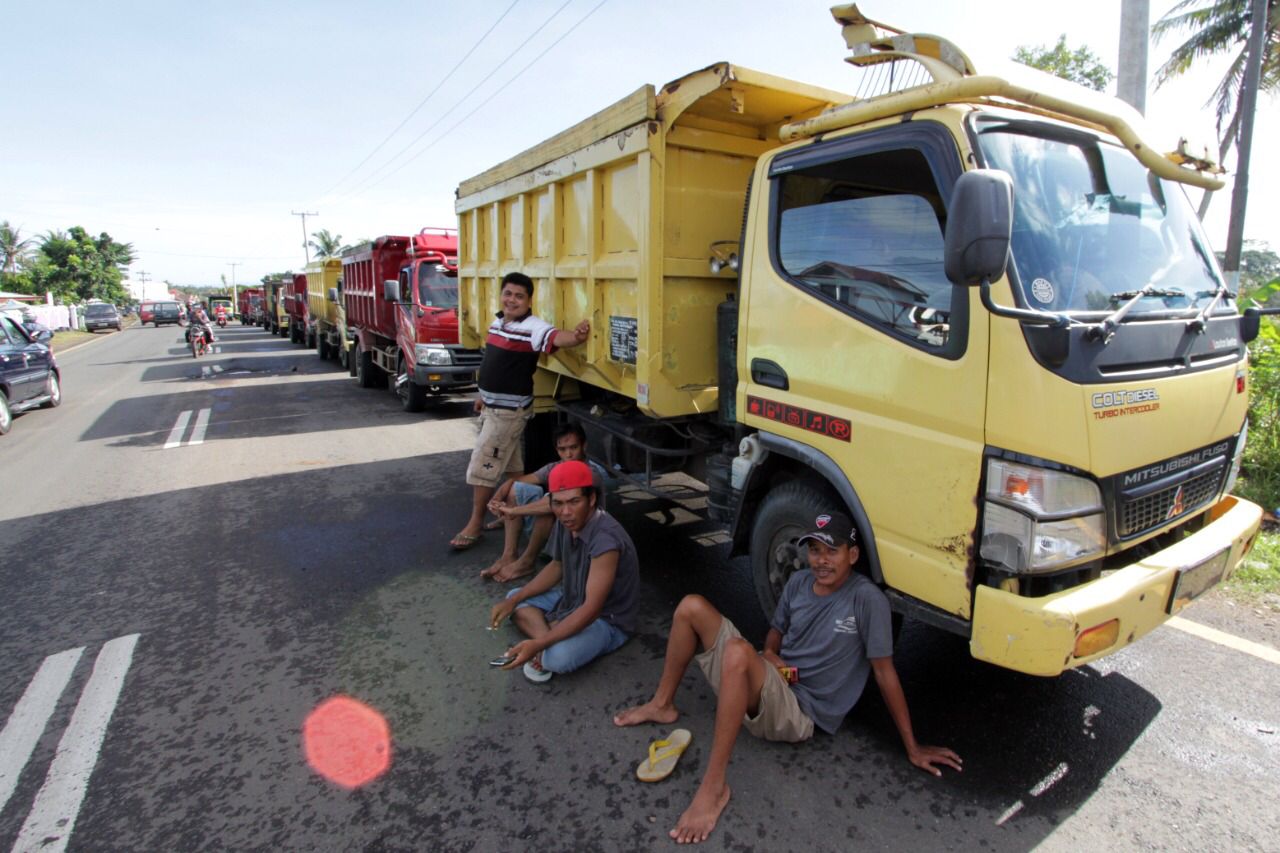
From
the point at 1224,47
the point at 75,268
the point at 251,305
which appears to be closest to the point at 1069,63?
the point at 1224,47

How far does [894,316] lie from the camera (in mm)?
2641

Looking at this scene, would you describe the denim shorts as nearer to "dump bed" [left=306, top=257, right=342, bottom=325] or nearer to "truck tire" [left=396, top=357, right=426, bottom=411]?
"truck tire" [left=396, top=357, right=426, bottom=411]

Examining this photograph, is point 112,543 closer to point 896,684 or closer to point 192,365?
point 896,684

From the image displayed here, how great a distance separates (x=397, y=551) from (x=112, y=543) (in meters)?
2.21

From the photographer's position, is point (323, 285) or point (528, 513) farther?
point (323, 285)

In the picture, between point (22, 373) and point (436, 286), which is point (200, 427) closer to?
point (22, 373)

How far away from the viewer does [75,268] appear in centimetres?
4956

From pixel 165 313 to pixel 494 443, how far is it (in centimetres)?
4820

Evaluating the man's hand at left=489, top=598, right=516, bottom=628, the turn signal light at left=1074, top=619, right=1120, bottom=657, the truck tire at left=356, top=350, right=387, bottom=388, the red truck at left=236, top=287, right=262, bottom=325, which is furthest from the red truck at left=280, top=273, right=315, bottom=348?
the turn signal light at left=1074, top=619, right=1120, bottom=657

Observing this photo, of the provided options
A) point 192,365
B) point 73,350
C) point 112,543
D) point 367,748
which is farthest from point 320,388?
point 73,350

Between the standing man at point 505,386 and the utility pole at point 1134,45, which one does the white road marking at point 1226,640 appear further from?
the utility pole at point 1134,45

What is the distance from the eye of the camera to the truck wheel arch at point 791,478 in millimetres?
2779

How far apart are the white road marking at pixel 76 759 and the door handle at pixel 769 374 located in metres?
3.12

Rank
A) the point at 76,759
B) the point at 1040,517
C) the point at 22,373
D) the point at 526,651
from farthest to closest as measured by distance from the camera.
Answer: the point at 22,373
the point at 526,651
the point at 76,759
the point at 1040,517
